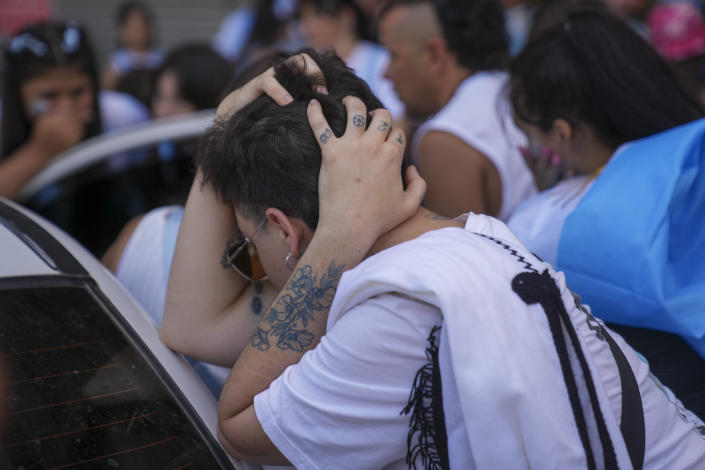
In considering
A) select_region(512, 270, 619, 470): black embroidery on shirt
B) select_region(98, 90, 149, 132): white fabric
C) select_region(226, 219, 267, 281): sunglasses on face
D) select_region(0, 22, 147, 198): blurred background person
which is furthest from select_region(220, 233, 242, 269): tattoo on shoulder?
select_region(98, 90, 149, 132): white fabric

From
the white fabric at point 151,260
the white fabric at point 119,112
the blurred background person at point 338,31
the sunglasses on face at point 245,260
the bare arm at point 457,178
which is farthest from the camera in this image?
the blurred background person at point 338,31

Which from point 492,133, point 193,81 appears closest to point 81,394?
point 492,133

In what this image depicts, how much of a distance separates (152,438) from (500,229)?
2.84ft

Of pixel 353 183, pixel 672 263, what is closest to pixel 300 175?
pixel 353 183

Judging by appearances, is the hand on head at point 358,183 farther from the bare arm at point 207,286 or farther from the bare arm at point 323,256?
the bare arm at point 207,286

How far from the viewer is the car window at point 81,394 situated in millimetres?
1396

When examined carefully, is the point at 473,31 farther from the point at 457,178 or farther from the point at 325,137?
the point at 325,137

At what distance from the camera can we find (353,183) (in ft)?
5.13

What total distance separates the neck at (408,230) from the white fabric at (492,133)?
5.54 feet

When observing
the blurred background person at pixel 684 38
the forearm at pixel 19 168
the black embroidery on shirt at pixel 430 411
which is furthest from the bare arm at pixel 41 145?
the blurred background person at pixel 684 38

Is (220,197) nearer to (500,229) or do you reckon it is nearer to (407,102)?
(500,229)

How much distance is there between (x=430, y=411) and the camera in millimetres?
1401

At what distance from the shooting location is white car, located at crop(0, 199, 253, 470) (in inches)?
55.3

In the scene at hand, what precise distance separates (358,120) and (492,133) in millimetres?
1827
